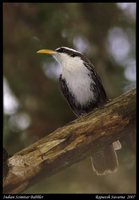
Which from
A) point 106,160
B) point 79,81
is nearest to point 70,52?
point 79,81

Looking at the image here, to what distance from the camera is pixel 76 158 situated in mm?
3928

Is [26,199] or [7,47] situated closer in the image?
[26,199]

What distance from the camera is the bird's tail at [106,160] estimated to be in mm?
4531

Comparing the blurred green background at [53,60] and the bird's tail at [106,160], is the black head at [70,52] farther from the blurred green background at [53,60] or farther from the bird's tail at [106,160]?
the bird's tail at [106,160]

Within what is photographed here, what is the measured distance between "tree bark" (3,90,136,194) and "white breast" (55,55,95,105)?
0.96 meters

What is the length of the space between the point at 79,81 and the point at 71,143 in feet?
3.84

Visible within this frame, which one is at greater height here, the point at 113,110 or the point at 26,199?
the point at 113,110

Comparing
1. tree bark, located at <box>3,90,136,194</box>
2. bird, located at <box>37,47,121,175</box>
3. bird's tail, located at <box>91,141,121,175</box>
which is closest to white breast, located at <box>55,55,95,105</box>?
bird, located at <box>37,47,121,175</box>

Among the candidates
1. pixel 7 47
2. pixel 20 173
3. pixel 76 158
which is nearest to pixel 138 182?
pixel 76 158

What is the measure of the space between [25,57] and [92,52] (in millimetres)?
962

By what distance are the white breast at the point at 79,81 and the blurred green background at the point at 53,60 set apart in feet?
2.04

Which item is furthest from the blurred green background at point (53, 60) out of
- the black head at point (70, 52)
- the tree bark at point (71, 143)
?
the tree bark at point (71, 143)

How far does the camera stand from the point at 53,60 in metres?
5.63

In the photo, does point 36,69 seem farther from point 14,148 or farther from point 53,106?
point 14,148
